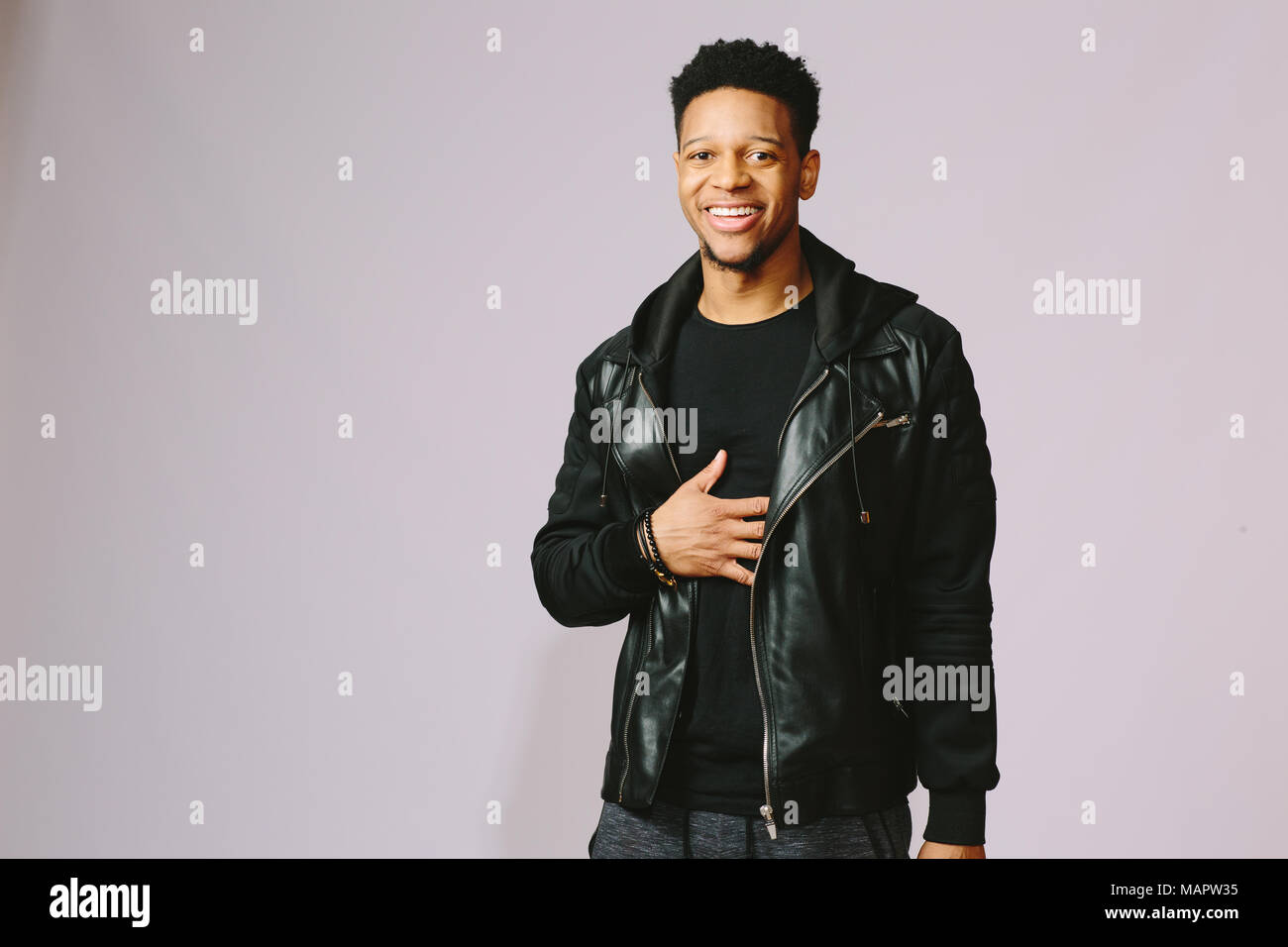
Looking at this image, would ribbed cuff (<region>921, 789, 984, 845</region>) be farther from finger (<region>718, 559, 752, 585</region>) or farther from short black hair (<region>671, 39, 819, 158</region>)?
short black hair (<region>671, 39, 819, 158</region>)

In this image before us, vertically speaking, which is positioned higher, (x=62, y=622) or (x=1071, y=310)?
(x=1071, y=310)

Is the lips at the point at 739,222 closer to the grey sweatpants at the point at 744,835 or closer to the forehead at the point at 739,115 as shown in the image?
the forehead at the point at 739,115

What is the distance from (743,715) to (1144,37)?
78.9 inches

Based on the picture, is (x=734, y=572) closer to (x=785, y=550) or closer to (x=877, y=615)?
(x=785, y=550)

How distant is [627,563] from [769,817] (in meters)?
0.39

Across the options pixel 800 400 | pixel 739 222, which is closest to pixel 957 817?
pixel 800 400

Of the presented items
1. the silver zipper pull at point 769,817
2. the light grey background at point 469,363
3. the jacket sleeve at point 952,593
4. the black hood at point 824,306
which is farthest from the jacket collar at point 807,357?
the light grey background at point 469,363

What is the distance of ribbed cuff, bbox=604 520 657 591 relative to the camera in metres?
1.65

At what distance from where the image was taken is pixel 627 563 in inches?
65.2

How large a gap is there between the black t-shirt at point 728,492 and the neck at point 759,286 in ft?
0.05

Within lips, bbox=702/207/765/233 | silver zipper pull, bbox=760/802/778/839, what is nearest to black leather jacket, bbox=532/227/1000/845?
silver zipper pull, bbox=760/802/778/839

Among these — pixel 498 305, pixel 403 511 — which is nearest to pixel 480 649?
pixel 403 511
